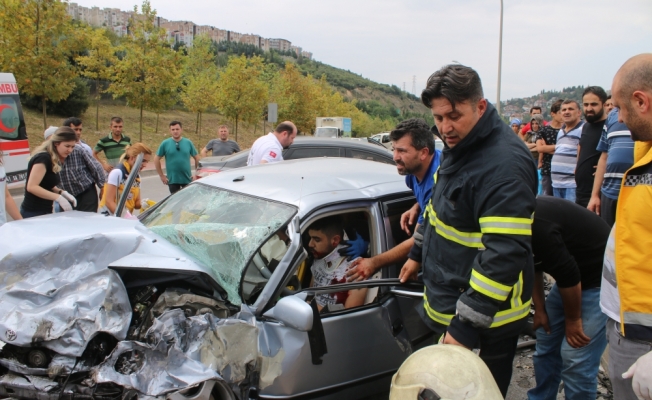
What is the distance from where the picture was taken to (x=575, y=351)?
2674 millimetres

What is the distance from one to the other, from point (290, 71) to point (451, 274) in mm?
40467

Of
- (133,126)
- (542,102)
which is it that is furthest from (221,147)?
(542,102)

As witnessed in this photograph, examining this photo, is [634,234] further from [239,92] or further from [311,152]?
[239,92]

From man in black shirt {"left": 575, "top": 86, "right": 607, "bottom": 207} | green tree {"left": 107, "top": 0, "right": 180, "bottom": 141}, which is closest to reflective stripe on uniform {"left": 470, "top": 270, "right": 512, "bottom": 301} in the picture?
man in black shirt {"left": 575, "top": 86, "right": 607, "bottom": 207}

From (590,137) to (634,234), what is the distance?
3.85 m

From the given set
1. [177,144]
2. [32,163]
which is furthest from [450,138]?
[177,144]

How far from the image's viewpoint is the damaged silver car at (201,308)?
2184mm

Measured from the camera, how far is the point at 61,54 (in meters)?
17.4

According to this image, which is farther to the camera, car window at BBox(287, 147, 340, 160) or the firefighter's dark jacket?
car window at BBox(287, 147, 340, 160)

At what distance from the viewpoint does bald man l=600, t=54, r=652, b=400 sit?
1752 mm

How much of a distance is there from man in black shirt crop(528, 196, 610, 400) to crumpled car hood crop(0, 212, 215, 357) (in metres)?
1.75

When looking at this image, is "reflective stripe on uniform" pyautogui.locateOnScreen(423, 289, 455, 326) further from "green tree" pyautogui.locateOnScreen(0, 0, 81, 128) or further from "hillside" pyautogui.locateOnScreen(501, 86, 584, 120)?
"green tree" pyautogui.locateOnScreen(0, 0, 81, 128)

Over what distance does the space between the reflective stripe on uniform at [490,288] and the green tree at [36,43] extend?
1821cm

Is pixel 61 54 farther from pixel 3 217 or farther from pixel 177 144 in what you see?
pixel 3 217
